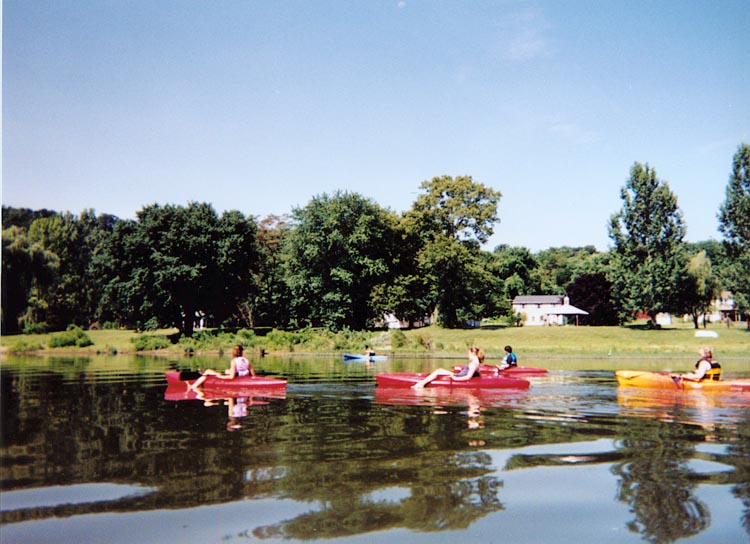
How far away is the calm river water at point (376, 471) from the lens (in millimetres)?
6426

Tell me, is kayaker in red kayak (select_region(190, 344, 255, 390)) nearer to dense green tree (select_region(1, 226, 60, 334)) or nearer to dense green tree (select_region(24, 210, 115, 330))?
dense green tree (select_region(1, 226, 60, 334))

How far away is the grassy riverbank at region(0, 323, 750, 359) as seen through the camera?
37562mm

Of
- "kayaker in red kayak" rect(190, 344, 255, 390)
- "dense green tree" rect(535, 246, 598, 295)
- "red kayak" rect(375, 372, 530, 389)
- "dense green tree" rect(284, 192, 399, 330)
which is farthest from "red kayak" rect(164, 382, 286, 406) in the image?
"dense green tree" rect(535, 246, 598, 295)

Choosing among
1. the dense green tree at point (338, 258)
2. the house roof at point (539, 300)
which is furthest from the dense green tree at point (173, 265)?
the house roof at point (539, 300)

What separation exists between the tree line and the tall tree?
3.7 inches

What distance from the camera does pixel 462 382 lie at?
59.6 feet

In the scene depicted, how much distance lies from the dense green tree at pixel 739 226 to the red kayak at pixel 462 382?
3504 centimetres

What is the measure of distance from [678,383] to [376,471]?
1257 cm

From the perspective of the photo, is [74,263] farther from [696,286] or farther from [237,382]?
[696,286]

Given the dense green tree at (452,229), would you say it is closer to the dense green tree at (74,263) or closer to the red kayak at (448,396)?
the dense green tree at (74,263)

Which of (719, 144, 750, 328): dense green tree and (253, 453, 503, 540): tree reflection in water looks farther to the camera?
(719, 144, 750, 328): dense green tree

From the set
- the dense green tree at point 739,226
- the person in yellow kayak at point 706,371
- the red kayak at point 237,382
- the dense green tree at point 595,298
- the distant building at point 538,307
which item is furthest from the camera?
the distant building at point 538,307

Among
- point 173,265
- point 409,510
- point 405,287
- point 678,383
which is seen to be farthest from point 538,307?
point 409,510

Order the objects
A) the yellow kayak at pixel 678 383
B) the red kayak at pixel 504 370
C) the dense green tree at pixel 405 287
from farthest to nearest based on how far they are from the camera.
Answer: the dense green tree at pixel 405 287 < the red kayak at pixel 504 370 < the yellow kayak at pixel 678 383
